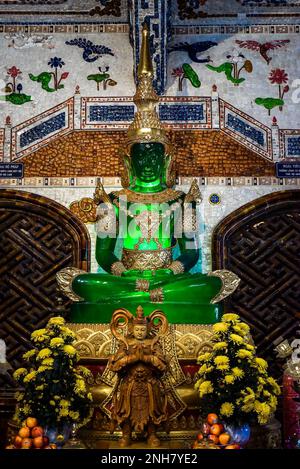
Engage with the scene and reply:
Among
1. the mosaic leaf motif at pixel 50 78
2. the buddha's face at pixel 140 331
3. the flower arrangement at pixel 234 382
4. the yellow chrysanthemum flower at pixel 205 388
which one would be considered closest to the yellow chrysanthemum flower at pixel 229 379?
the flower arrangement at pixel 234 382

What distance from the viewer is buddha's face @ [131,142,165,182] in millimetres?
6158

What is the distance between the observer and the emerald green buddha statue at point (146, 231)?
5.24 meters

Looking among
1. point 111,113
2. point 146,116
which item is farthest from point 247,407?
point 111,113

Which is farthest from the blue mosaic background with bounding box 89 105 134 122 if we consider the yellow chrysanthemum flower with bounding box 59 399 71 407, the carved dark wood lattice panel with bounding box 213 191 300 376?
the yellow chrysanthemum flower with bounding box 59 399 71 407

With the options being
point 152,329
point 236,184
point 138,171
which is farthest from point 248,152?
point 152,329

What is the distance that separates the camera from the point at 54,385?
13.3ft

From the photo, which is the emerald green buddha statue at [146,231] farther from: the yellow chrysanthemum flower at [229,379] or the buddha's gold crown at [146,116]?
the yellow chrysanthemum flower at [229,379]

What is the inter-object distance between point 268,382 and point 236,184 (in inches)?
108

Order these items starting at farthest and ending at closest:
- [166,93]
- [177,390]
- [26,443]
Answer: [166,93] → [177,390] → [26,443]

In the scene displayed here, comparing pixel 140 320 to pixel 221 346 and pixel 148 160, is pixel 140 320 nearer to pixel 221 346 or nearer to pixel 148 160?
pixel 221 346

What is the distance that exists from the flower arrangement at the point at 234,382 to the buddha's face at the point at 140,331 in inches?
14.1

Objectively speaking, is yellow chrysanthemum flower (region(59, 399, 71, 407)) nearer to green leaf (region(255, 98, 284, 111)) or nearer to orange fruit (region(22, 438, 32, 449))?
orange fruit (region(22, 438, 32, 449))

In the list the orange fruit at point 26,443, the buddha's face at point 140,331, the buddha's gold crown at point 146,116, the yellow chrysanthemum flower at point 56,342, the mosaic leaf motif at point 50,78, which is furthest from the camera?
the mosaic leaf motif at point 50,78

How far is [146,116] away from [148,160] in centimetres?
37
